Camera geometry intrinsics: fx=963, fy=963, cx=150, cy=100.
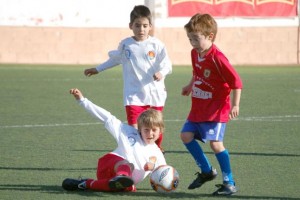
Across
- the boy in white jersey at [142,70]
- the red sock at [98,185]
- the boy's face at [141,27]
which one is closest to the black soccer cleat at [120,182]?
the red sock at [98,185]

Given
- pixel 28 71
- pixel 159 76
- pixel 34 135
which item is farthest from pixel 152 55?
pixel 28 71

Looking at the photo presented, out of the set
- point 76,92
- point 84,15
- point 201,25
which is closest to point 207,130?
point 201,25

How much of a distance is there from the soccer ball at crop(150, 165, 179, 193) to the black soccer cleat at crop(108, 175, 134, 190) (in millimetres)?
339

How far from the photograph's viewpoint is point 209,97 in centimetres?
838

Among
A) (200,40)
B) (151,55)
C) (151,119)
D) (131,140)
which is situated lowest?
(131,140)

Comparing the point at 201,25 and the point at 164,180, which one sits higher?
the point at 201,25

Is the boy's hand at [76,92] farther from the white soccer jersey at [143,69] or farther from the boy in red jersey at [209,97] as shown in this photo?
the white soccer jersey at [143,69]

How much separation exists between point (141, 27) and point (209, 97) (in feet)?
6.48

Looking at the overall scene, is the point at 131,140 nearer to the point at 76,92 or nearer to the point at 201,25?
the point at 76,92

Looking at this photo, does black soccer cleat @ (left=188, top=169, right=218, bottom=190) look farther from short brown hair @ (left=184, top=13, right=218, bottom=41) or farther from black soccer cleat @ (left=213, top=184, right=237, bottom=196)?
short brown hair @ (left=184, top=13, right=218, bottom=41)

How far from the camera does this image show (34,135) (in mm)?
12477

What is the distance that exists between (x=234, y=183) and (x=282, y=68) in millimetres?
19820

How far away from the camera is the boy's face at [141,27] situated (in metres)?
10.0

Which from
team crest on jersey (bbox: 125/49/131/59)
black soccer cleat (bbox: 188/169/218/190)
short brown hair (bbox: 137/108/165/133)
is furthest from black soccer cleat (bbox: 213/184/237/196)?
team crest on jersey (bbox: 125/49/131/59)
